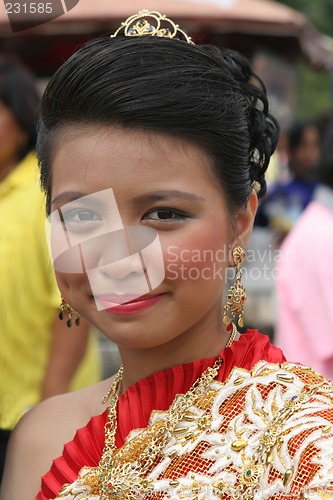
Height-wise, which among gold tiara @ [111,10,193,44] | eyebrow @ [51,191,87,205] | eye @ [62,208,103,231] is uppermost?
gold tiara @ [111,10,193,44]

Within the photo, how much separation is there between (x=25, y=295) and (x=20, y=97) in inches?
31.6

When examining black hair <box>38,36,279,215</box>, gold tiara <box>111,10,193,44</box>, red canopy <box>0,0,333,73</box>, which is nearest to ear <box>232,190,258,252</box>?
black hair <box>38,36,279,215</box>

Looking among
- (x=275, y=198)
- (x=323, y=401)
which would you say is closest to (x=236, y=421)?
(x=323, y=401)

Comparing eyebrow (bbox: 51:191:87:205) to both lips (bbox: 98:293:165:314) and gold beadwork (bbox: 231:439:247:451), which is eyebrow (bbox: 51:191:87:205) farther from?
gold beadwork (bbox: 231:439:247:451)

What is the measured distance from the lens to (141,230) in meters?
1.53

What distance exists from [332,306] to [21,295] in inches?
45.2

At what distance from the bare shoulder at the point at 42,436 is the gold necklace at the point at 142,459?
0.19 meters

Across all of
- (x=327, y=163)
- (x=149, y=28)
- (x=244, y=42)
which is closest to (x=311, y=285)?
(x=327, y=163)

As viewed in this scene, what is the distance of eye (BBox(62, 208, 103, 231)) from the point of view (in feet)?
5.16

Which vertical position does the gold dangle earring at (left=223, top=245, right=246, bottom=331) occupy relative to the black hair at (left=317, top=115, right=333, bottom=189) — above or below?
above

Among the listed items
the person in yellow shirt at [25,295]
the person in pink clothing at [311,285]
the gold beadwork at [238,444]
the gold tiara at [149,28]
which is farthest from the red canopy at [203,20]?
the gold beadwork at [238,444]

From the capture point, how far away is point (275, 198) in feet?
19.9

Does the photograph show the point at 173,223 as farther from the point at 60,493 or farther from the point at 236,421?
the point at 60,493

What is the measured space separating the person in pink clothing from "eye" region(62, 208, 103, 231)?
1647 mm
